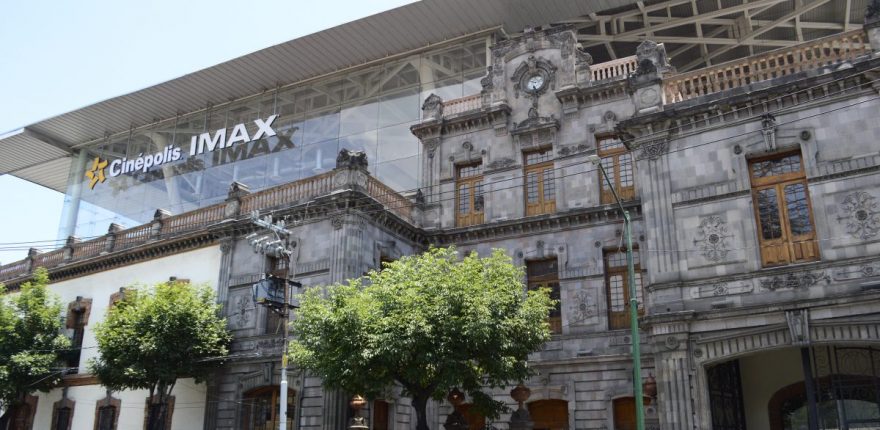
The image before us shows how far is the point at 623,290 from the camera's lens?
25312mm

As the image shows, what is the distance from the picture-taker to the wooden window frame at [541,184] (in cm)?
2773

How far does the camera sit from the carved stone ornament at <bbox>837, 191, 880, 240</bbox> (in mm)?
18391

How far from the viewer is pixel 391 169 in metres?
34.0

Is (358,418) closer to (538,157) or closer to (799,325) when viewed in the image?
(799,325)

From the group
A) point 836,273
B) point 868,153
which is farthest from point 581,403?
point 868,153

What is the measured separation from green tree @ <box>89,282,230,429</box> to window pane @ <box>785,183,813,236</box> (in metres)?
18.9

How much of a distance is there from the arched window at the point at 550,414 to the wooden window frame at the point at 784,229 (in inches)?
345

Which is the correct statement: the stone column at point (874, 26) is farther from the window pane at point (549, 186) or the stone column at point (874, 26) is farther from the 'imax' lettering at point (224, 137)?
the 'imax' lettering at point (224, 137)

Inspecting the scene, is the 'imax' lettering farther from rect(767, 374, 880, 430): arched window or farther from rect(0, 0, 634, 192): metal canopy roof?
rect(767, 374, 880, 430): arched window

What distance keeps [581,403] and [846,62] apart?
12.9 m

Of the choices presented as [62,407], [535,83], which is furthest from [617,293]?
[62,407]

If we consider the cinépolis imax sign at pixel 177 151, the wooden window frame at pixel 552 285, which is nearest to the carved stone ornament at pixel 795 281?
the wooden window frame at pixel 552 285

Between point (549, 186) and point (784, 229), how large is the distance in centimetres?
985

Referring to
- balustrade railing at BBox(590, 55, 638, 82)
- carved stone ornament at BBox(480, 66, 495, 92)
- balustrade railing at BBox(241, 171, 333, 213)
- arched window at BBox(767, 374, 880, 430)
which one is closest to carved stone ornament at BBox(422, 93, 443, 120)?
carved stone ornament at BBox(480, 66, 495, 92)
